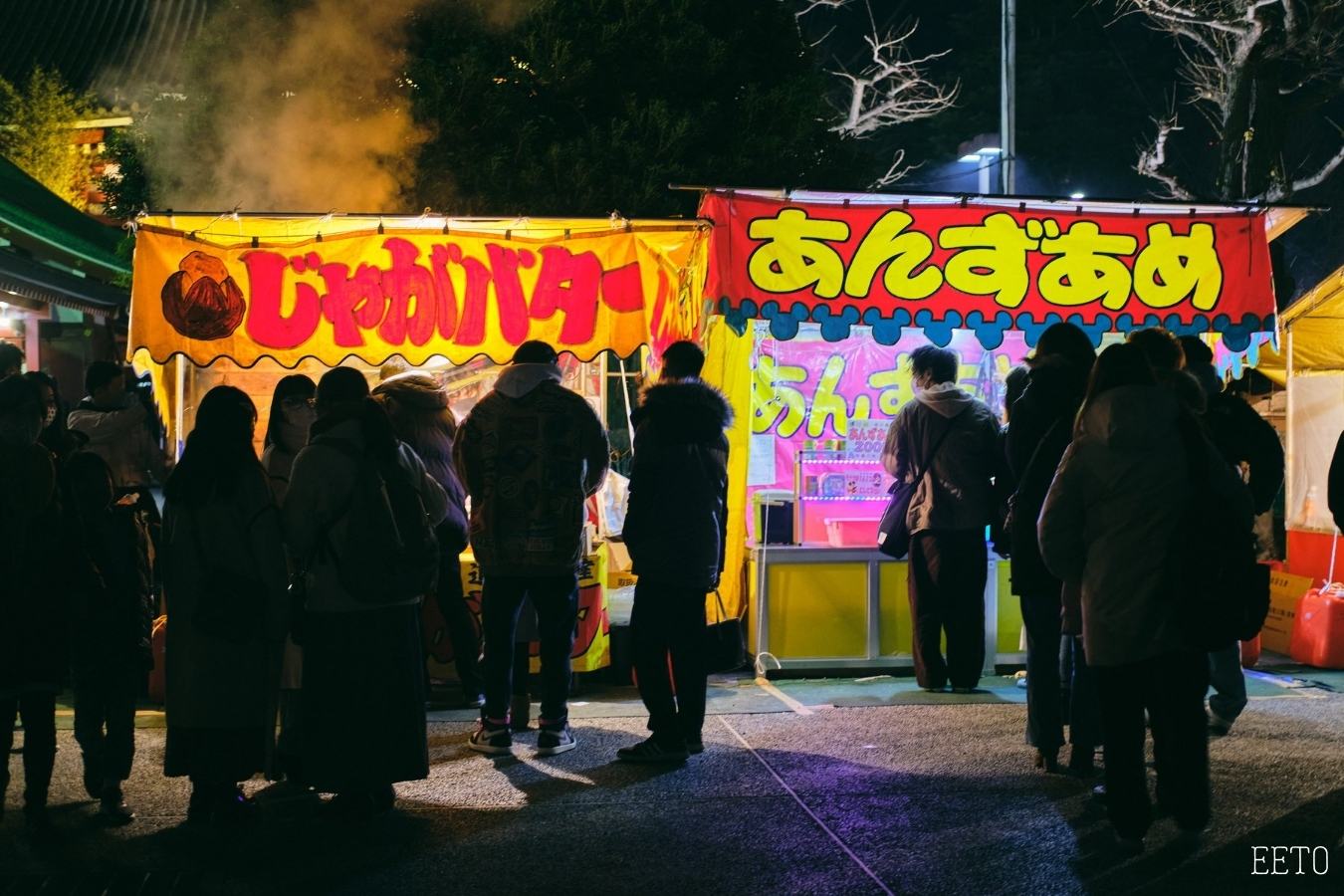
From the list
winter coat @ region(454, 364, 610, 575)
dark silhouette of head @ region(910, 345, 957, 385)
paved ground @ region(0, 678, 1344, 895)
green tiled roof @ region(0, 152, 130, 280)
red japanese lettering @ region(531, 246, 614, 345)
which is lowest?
paved ground @ region(0, 678, 1344, 895)

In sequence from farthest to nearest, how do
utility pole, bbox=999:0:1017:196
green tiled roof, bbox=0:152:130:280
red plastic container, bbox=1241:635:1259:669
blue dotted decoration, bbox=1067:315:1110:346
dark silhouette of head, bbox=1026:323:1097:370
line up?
utility pole, bbox=999:0:1017:196 < green tiled roof, bbox=0:152:130:280 < red plastic container, bbox=1241:635:1259:669 < blue dotted decoration, bbox=1067:315:1110:346 < dark silhouette of head, bbox=1026:323:1097:370

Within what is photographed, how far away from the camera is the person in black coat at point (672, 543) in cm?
629

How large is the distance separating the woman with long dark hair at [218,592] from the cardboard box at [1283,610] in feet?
24.4

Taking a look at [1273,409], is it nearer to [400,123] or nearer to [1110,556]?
[1110,556]

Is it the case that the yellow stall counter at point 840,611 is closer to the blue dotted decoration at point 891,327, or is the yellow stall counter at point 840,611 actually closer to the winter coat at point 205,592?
the blue dotted decoration at point 891,327

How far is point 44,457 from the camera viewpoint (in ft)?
16.9

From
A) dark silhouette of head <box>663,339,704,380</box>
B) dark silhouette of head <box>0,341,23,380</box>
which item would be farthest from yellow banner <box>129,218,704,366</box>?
dark silhouette of head <box>663,339,704,380</box>

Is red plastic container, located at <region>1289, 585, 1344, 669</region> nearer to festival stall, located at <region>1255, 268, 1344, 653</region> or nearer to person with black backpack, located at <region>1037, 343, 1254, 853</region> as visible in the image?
festival stall, located at <region>1255, 268, 1344, 653</region>

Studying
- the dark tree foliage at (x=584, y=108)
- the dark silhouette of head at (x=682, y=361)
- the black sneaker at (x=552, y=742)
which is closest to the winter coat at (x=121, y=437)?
the black sneaker at (x=552, y=742)

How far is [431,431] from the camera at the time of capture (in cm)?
723

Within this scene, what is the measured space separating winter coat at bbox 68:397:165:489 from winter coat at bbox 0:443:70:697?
1.58 metres

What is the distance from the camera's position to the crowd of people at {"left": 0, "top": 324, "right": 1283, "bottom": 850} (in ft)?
15.7

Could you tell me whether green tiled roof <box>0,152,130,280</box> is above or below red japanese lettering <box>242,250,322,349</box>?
above

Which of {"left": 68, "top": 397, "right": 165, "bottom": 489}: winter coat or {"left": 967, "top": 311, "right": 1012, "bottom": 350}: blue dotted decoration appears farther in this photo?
{"left": 967, "top": 311, "right": 1012, "bottom": 350}: blue dotted decoration
